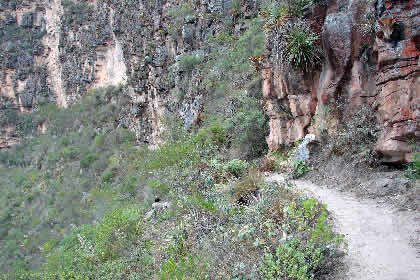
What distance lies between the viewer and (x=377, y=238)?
4160 mm

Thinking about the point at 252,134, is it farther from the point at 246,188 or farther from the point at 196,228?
the point at 196,228

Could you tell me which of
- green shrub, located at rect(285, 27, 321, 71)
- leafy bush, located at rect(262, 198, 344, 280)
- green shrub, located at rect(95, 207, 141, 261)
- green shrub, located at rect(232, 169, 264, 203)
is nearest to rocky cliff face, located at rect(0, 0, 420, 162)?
green shrub, located at rect(285, 27, 321, 71)

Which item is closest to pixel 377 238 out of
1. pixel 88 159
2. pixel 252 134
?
pixel 252 134

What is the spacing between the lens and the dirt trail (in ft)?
11.4

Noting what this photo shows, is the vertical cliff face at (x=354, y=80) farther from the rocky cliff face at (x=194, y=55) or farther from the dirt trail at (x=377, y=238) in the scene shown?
the dirt trail at (x=377, y=238)

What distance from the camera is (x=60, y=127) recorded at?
137 ft

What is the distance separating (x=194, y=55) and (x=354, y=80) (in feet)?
40.0

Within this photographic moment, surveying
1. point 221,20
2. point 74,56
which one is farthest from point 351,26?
point 74,56

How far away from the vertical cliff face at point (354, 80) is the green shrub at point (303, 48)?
207 millimetres

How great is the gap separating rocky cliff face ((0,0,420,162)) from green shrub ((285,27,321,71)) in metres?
0.21

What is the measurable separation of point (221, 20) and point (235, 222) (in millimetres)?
15295

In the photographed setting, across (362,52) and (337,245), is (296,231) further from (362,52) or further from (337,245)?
(362,52)

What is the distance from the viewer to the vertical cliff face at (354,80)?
5871mm

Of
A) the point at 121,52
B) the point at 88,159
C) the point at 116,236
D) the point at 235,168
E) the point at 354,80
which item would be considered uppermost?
the point at 121,52
